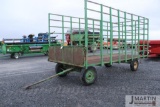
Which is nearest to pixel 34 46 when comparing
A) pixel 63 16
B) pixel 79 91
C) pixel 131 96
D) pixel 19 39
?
pixel 19 39

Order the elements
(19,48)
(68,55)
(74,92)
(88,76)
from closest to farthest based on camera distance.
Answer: (74,92) → (88,76) → (68,55) → (19,48)

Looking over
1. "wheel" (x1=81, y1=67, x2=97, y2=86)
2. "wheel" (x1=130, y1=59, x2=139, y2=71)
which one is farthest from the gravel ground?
"wheel" (x1=130, y1=59, x2=139, y2=71)

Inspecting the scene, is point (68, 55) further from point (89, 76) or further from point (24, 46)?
point (24, 46)

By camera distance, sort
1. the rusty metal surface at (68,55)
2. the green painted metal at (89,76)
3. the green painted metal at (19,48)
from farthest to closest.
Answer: the green painted metal at (19,48) < the green painted metal at (89,76) < the rusty metal surface at (68,55)

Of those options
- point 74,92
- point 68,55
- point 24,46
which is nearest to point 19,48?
point 24,46

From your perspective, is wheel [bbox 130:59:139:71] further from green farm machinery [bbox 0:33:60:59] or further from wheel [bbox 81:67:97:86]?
green farm machinery [bbox 0:33:60:59]

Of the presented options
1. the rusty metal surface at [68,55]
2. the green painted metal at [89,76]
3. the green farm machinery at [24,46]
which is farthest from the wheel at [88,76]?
the green farm machinery at [24,46]

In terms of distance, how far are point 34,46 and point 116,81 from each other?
30.6 feet

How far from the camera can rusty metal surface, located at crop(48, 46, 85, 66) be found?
503 centimetres

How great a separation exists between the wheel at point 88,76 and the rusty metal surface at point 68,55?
278 mm

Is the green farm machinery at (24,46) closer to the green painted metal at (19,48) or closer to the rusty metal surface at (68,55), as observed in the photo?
the green painted metal at (19,48)

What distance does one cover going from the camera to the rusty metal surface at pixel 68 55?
503cm

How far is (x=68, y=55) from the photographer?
18.2 ft

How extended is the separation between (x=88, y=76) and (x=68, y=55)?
0.92 m
